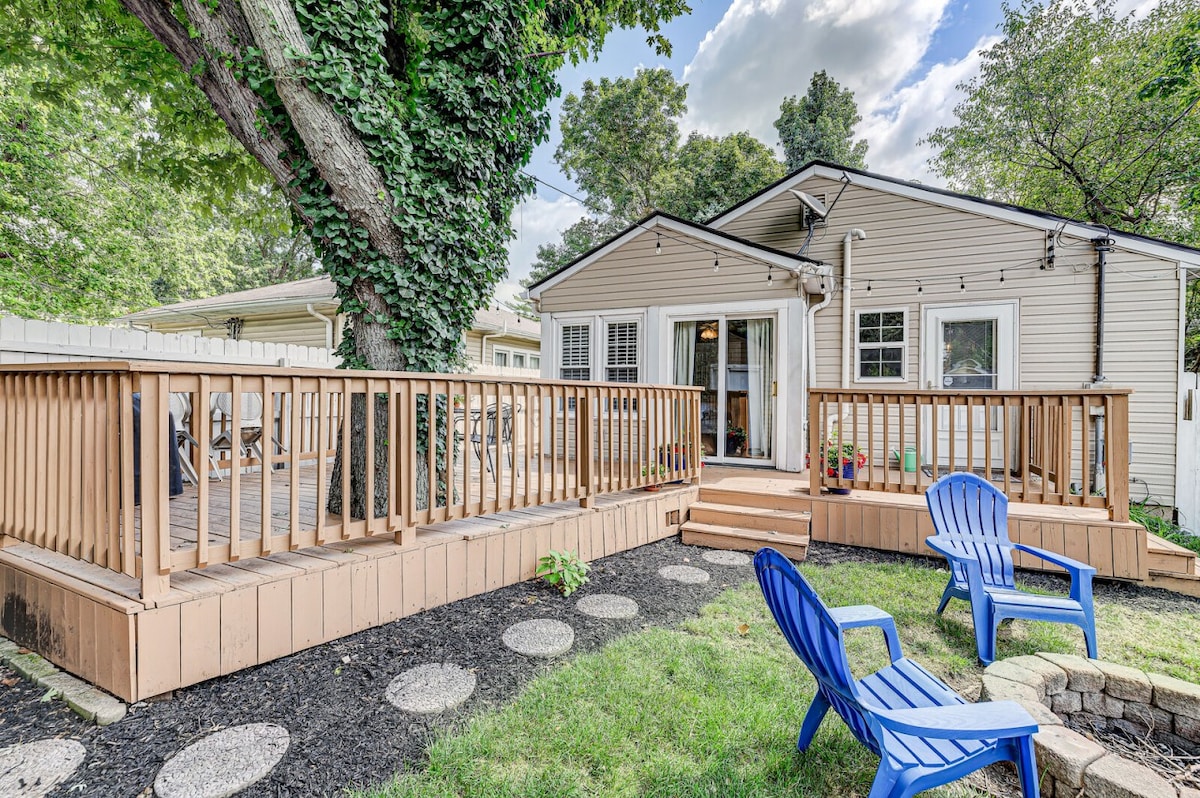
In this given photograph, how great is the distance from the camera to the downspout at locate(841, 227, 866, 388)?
7.28 m

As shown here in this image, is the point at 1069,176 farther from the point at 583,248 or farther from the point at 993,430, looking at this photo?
the point at 583,248

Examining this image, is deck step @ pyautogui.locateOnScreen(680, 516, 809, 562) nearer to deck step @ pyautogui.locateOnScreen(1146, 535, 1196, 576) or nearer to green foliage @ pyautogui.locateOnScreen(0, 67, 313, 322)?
deck step @ pyautogui.locateOnScreen(1146, 535, 1196, 576)

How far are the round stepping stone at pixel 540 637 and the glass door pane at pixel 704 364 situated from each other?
4.17m

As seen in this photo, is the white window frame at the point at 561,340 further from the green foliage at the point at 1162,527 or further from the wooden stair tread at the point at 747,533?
the green foliage at the point at 1162,527

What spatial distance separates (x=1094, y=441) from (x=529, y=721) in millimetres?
7331

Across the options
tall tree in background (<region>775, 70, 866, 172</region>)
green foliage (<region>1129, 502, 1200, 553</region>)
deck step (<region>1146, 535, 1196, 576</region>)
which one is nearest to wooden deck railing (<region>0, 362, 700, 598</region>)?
deck step (<region>1146, 535, 1196, 576</region>)

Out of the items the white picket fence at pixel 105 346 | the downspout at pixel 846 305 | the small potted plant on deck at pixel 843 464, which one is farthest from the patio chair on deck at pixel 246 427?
the downspout at pixel 846 305

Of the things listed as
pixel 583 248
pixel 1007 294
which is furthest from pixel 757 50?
pixel 1007 294

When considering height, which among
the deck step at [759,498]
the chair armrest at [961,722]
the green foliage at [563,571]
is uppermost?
the chair armrest at [961,722]

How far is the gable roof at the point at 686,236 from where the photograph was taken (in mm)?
6195

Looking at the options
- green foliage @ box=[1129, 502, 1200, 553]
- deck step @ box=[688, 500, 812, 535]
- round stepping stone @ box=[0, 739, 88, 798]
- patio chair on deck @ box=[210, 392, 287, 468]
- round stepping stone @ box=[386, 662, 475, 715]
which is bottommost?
green foliage @ box=[1129, 502, 1200, 553]

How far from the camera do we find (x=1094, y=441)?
5969 millimetres

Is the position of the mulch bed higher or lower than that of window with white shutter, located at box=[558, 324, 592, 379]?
lower

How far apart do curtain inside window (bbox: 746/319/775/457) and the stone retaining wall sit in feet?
14.3
